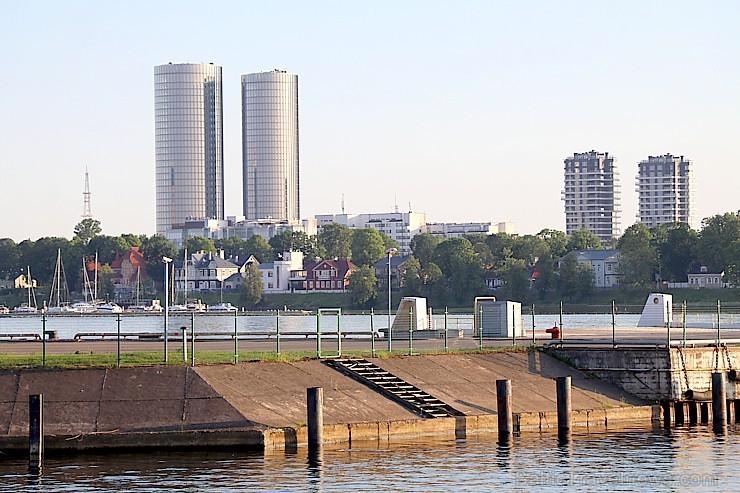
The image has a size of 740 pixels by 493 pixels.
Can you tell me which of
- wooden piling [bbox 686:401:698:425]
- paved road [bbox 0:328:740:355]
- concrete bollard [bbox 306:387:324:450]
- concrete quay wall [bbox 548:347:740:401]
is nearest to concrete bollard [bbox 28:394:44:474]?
concrete bollard [bbox 306:387:324:450]

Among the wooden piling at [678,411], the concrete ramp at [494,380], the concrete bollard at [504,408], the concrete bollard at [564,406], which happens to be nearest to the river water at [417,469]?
the concrete bollard at [504,408]

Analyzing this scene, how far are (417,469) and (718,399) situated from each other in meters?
17.1

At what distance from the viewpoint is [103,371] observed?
50500mm

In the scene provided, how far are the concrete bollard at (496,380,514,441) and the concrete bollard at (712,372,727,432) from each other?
29.9ft

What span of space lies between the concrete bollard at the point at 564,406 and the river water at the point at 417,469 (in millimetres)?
2568

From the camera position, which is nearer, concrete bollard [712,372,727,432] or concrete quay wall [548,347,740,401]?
concrete bollard [712,372,727,432]

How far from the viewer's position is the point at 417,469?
1697 inches

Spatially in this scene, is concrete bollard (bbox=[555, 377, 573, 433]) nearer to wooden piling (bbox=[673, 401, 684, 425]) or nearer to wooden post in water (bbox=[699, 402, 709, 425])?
wooden piling (bbox=[673, 401, 684, 425])

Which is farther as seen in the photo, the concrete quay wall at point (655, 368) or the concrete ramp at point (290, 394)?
the concrete quay wall at point (655, 368)

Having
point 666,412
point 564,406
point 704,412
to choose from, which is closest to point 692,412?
point 704,412

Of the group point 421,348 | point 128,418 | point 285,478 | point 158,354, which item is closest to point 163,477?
point 285,478

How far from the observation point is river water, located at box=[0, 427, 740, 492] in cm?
4053

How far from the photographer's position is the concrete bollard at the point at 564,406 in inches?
2036

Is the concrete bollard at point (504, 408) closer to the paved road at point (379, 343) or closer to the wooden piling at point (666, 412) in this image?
the wooden piling at point (666, 412)
